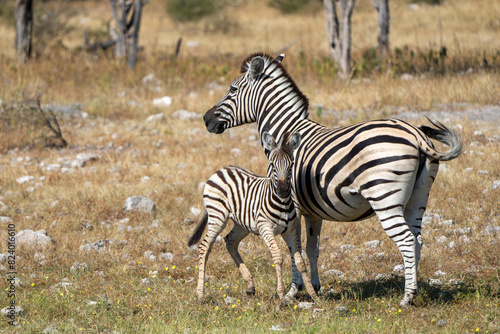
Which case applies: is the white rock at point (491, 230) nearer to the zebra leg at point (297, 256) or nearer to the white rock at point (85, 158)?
the zebra leg at point (297, 256)

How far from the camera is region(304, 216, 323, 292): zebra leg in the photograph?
5582mm

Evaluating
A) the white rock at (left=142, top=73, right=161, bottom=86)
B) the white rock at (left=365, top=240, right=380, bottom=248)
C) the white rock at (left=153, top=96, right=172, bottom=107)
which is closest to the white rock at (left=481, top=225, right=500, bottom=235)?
the white rock at (left=365, top=240, right=380, bottom=248)

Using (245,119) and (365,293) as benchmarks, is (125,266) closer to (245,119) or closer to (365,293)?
(245,119)

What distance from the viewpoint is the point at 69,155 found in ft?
34.6

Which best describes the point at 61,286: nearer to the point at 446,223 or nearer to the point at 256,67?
the point at 256,67

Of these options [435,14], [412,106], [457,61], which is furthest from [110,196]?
[435,14]

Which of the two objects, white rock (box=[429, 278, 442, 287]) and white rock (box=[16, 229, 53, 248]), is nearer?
white rock (box=[429, 278, 442, 287])

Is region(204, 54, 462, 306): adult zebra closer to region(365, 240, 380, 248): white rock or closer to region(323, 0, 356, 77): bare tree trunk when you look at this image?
region(365, 240, 380, 248): white rock

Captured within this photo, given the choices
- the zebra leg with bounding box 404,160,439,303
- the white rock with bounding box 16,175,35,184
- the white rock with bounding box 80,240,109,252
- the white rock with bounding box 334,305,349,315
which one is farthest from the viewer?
the white rock with bounding box 16,175,35,184

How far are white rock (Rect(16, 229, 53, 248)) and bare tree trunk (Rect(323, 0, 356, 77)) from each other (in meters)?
9.85

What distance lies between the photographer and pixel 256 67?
6035 mm

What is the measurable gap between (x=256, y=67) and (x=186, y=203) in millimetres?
2927

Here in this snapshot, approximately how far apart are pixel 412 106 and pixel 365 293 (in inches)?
286

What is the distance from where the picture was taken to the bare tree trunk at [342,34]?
1465cm
